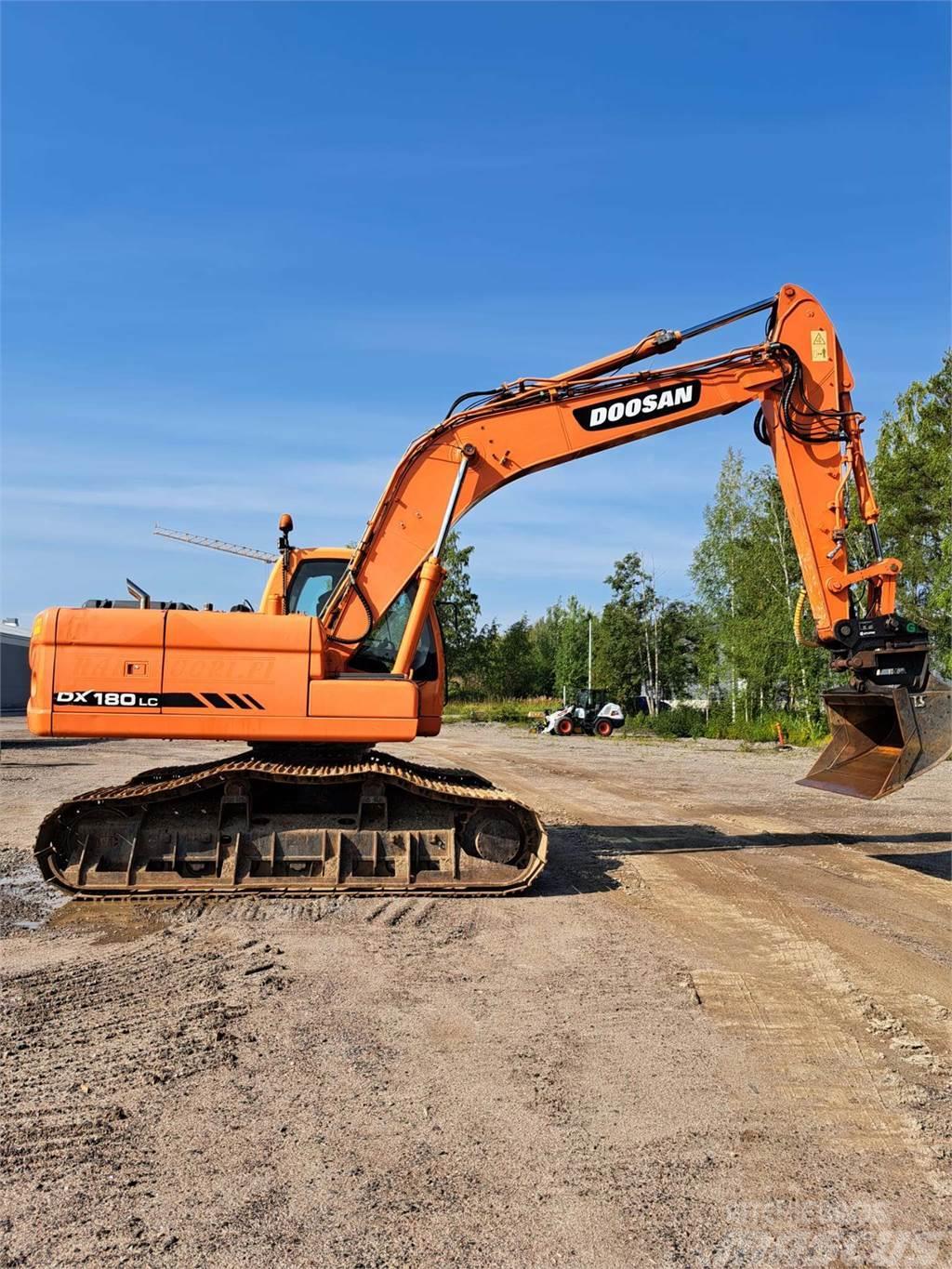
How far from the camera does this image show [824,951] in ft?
22.7

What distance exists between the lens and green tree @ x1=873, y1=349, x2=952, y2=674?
30.3m

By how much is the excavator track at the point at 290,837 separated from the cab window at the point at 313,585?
1538 mm

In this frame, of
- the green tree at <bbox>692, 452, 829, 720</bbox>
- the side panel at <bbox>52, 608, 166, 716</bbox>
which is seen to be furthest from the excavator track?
the green tree at <bbox>692, 452, 829, 720</bbox>

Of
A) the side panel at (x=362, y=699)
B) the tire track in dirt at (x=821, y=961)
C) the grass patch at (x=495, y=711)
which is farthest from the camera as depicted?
the grass patch at (x=495, y=711)

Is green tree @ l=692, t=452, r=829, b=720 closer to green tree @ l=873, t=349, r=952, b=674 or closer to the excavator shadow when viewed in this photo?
green tree @ l=873, t=349, r=952, b=674

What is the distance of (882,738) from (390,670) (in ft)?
16.9

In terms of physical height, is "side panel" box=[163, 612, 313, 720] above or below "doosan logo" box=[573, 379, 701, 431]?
below

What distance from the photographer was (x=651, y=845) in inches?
451

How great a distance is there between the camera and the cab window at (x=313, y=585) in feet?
30.9

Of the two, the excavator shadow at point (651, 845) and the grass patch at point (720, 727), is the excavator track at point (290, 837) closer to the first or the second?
the excavator shadow at point (651, 845)

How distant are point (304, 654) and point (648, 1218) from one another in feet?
18.7

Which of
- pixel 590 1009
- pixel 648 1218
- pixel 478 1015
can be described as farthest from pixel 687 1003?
pixel 648 1218

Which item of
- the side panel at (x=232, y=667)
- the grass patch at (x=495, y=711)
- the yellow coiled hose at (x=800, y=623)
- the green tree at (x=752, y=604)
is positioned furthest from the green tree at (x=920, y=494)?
the side panel at (x=232, y=667)

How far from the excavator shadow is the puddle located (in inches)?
123
